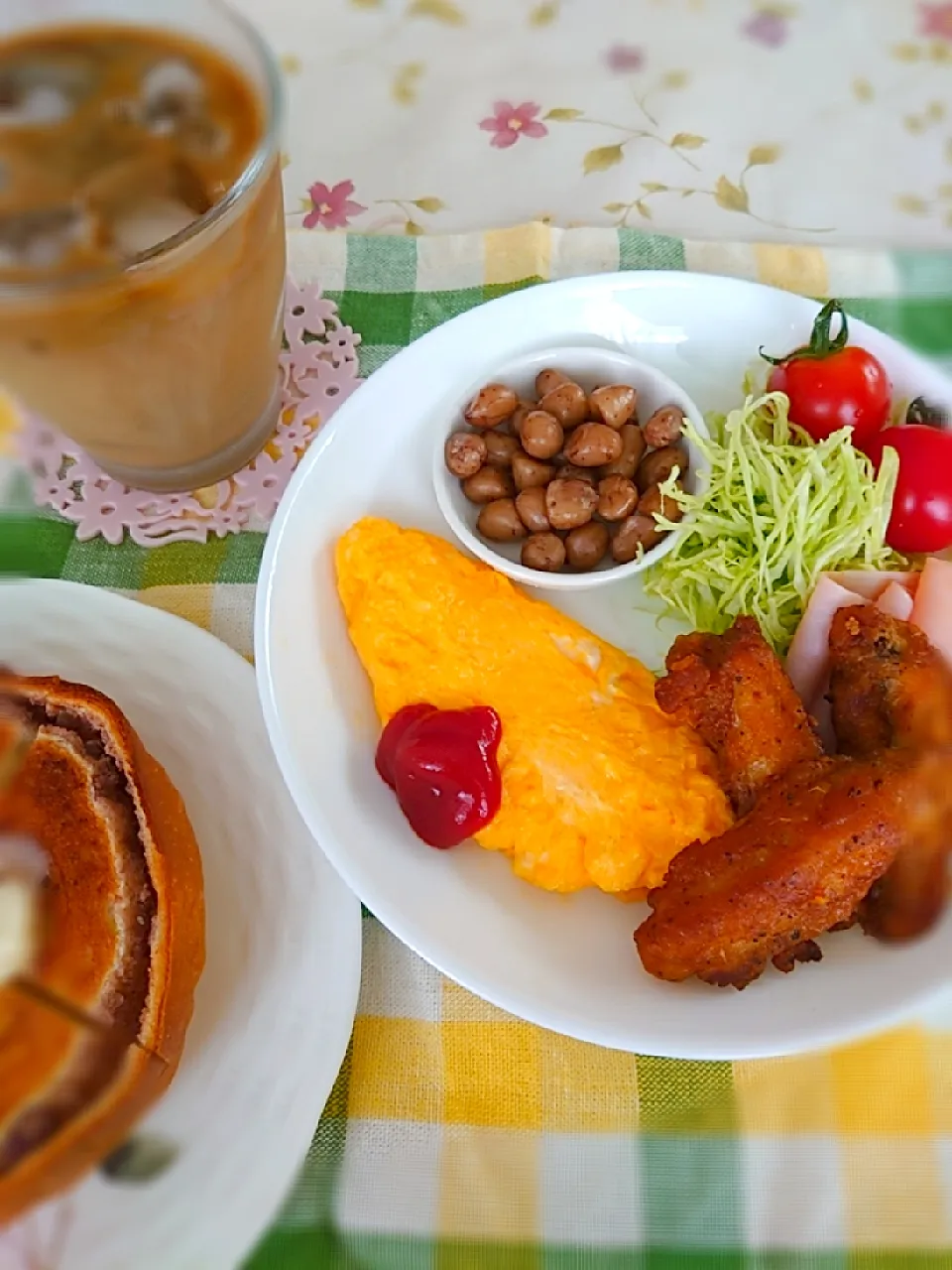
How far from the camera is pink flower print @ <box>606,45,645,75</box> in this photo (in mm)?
2311

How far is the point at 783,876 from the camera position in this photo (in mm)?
1297

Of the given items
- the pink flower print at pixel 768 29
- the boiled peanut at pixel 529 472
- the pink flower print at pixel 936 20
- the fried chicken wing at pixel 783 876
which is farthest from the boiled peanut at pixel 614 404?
the pink flower print at pixel 936 20

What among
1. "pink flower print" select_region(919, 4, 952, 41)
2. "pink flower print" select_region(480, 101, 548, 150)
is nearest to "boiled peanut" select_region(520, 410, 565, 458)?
"pink flower print" select_region(480, 101, 548, 150)

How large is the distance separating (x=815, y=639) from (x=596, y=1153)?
78cm

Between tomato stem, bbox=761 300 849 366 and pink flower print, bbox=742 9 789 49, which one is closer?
tomato stem, bbox=761 300 849 366

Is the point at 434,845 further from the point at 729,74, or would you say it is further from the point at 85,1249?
the point at 729,74

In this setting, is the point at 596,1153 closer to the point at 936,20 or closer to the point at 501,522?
the point at 501,522

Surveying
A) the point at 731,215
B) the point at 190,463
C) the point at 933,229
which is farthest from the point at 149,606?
the point at 933,229

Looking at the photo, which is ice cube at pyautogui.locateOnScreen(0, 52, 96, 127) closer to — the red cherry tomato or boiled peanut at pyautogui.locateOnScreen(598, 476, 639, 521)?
boiled peanut at pyautogui.locateOnScreen(598, 476, 639, 521)

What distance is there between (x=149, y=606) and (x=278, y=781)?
0.36 meters

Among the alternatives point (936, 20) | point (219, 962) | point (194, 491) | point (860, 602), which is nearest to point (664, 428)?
point (860, 602)

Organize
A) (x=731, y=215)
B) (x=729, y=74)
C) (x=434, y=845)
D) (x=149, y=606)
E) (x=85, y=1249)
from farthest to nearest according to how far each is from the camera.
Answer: (x=729, y=74) < (x=731, y=215) < (x=149, y=606) < (x=434, y=845) < (x=85, y=1249)

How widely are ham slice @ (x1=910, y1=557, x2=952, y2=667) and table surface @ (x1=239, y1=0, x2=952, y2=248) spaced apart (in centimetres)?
86

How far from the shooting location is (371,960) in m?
1.45
